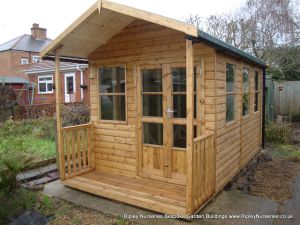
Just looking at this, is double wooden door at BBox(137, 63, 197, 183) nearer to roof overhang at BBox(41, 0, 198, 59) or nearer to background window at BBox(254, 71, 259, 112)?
roof overhang at BBox(41, 0, 198, 59)

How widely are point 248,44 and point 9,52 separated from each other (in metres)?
20.9

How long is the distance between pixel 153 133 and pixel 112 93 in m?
1.08

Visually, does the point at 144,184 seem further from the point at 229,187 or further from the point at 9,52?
the point at 9,52

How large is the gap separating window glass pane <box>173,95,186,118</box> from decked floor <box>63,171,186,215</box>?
114 cm

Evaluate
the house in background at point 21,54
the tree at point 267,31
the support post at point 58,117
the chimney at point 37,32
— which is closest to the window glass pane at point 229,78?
the support post at point 58,117

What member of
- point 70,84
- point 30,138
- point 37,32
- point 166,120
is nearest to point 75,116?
point 30,138

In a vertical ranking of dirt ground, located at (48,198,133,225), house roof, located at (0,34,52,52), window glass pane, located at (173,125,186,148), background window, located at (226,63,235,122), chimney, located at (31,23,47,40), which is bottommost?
dirt ground, located at (48,198,133,225)

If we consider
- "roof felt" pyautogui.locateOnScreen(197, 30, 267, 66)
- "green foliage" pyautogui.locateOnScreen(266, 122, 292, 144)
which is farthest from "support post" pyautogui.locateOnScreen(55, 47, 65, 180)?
"green foliage" pyautogui.locateOnScreen(266, 122, 292, 144)

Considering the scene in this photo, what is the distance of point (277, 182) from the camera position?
16.9 ft

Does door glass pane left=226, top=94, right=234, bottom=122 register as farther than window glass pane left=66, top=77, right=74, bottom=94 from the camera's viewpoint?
No

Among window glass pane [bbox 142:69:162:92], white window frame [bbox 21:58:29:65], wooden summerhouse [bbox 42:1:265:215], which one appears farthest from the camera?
white window frame [bbox 21:58:29:65]

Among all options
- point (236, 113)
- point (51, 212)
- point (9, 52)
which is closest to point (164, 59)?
point (236, 113)

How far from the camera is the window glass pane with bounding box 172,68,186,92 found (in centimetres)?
431

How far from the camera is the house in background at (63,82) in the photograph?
15062 mm
